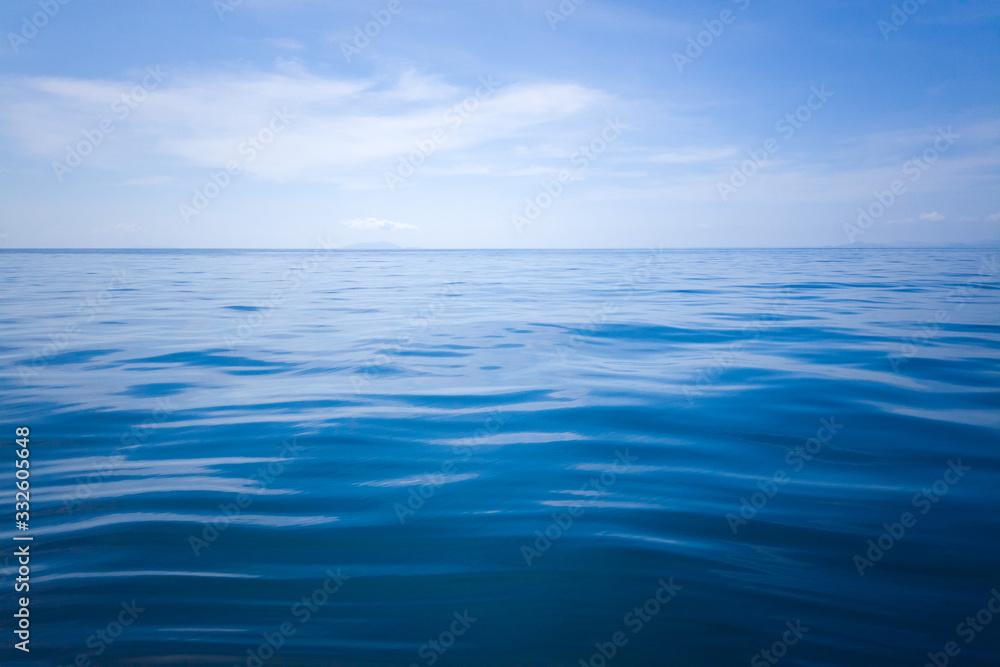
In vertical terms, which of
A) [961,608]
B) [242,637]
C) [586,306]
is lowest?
[961,608]

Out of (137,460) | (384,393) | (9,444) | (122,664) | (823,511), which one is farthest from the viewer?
(384,393)

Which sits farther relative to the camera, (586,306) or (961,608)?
(586,306)

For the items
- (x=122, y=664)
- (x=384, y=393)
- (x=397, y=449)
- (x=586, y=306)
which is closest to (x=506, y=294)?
(x=586, y=306)

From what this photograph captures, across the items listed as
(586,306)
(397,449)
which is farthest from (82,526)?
(586,306)

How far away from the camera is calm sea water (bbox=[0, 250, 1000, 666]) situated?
2.52m

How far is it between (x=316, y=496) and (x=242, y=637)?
4.71ft

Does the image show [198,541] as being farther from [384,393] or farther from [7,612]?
[384,393]

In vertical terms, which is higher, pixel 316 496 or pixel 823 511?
pixel 316 496

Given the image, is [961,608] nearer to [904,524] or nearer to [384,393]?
[904,524]

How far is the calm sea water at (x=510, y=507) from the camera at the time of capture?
2.52 meters

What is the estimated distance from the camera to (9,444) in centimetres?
494

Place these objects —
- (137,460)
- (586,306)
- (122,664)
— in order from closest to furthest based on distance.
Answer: (122,664)
(137,460)
(586,306)

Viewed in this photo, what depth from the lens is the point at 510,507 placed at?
3764mm

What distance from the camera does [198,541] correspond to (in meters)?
3.28
